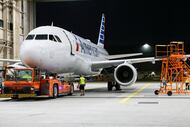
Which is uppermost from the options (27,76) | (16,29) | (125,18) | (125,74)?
(125,18)

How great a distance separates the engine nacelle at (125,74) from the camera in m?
25.2

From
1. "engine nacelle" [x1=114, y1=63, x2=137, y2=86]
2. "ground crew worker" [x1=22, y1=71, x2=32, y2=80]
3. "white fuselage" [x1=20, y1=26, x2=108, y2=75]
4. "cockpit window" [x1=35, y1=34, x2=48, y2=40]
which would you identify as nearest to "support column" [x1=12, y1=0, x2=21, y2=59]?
"white fuselage" [x1=20, y1=26, x2=108, y2=75]

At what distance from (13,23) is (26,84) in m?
21.4

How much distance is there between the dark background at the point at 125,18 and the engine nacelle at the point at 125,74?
70.0 ft

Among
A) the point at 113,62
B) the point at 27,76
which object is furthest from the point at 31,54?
the point at 113,62

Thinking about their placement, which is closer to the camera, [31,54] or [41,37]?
[31,54]

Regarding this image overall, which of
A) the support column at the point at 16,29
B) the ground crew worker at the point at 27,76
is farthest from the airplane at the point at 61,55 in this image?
the support column at the point at 16,29

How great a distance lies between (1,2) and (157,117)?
29675 mm

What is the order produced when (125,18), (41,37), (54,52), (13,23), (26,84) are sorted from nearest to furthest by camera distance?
1. (26,84)
2. (54,52)
3. (41,37)
4. (13,23)
5. (125,18)

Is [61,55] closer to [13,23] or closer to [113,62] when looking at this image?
[113,62]

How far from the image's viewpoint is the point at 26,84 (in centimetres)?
1994

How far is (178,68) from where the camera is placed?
23.8m

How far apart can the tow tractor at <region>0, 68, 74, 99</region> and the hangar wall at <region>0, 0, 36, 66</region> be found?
18.2m

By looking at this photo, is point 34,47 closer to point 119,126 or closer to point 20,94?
point 20,94
